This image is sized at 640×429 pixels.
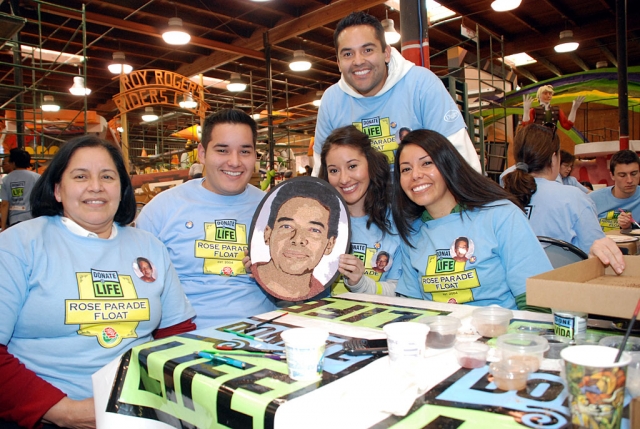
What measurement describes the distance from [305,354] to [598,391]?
56cm

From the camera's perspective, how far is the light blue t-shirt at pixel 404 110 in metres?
2.64

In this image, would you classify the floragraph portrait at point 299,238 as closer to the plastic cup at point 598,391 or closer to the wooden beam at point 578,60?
the plastic cup at point 598,391

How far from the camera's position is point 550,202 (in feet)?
9.88

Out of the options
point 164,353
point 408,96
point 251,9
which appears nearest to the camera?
point 164,353

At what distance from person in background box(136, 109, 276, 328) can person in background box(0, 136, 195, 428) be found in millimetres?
287

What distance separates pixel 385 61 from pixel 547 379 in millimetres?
2191

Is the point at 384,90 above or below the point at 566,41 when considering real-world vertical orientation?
below

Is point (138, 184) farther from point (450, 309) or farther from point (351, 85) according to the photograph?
point (450, 309)

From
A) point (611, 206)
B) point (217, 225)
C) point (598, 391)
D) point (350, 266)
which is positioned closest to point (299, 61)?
point (611, 206)

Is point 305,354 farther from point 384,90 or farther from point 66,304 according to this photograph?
point 384,90

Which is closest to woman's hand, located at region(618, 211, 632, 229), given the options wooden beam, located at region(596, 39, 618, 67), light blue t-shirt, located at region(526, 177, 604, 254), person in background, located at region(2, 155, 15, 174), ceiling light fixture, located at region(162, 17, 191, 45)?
light blue t-shirt, located at region(526, 177, 604, 254)

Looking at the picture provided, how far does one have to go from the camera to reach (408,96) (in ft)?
9.01

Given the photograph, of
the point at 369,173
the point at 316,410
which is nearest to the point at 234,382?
the point at 316,410

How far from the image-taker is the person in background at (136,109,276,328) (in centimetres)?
222
